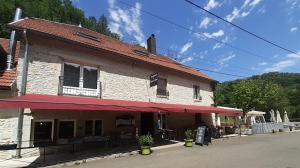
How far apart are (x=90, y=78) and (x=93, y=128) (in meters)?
3.01

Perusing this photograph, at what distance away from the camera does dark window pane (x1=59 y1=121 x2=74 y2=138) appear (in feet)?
44.7

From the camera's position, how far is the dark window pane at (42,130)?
1273 cm

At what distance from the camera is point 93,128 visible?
15.1m

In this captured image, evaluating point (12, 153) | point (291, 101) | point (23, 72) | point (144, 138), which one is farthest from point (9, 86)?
point (291, 101)

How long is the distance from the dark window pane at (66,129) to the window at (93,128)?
3.27 ft

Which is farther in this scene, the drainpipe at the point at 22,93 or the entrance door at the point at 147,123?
the entrance door at the point at 147,123

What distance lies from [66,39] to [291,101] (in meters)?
67.0

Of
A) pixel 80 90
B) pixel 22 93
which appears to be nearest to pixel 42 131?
pixel 22 93

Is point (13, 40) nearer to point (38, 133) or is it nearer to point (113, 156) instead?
point (38, 133)

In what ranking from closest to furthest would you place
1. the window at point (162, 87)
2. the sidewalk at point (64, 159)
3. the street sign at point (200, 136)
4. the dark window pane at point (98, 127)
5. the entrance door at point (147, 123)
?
1. the sidewalk at point (64, 159)
2. the dark window pane at point (98, 127)
3. the street sign at point (200, 136)
4. the entrance door at point (147, 123)
5. the window at point (162, 87)

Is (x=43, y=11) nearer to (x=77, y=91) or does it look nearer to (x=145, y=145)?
(x=77, y=91)

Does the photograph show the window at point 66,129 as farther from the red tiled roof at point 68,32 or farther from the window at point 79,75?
the red tiled roof at point 68,32

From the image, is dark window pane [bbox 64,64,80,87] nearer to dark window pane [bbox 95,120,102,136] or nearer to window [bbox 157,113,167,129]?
dark window pane [bbox 95,120,102,136]

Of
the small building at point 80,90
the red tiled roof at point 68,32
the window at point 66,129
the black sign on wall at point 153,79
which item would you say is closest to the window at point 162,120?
the small building at point 80,90
